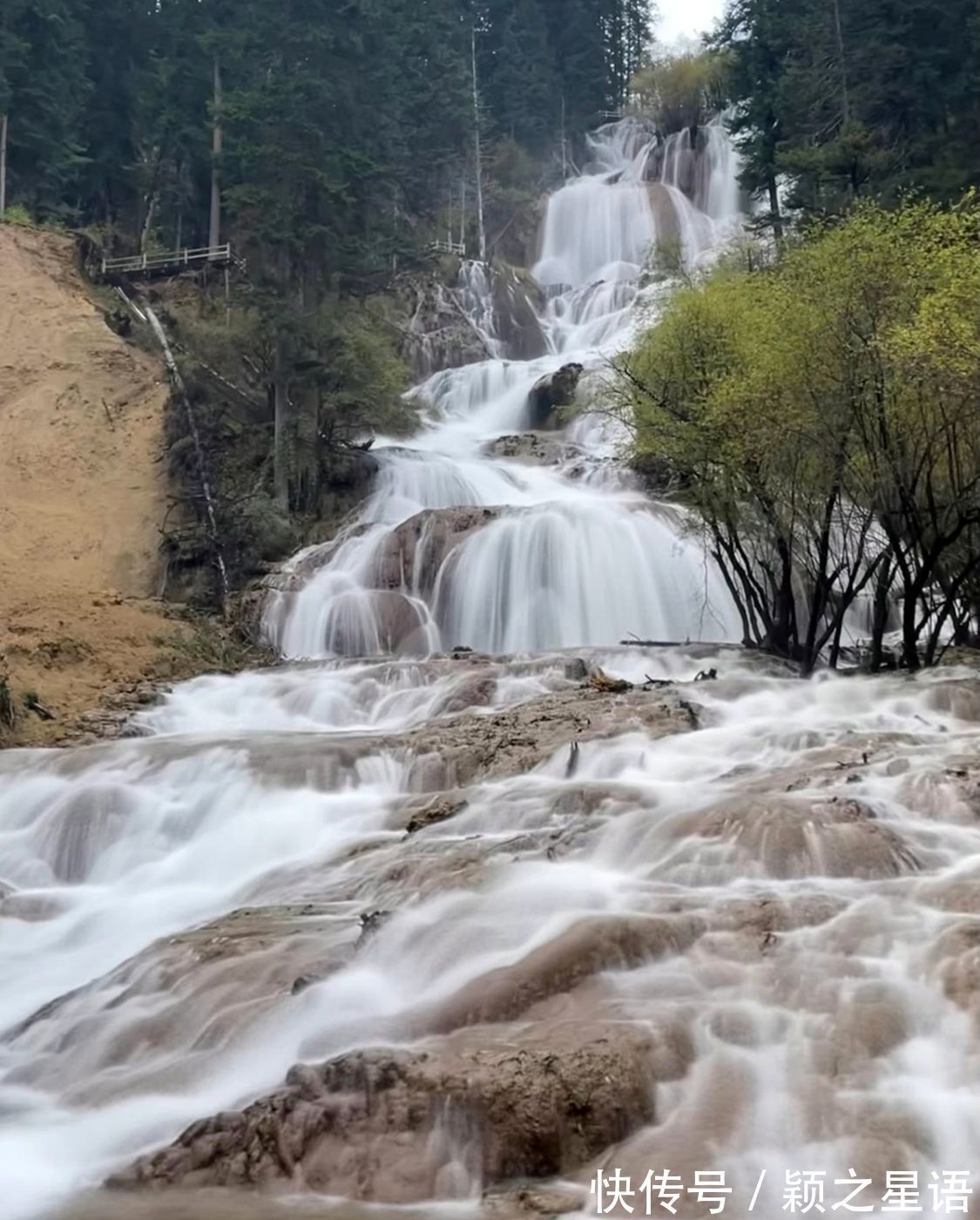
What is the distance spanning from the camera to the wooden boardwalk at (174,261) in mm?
34875

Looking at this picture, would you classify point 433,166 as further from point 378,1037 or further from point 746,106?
point 378,1037

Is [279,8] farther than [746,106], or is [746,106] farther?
[746,106]

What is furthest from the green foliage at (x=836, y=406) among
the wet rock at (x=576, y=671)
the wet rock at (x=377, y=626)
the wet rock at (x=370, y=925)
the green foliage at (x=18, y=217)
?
the green foliage at (x=18, y=217)

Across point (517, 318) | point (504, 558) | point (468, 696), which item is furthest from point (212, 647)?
point (517, 318)

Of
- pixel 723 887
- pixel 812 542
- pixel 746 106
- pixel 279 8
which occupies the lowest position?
pixel 723 887

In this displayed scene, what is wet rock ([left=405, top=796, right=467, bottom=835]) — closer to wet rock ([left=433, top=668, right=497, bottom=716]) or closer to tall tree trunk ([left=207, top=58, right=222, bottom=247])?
wet rock ([left=433, top=668, right=497, bottom=716])

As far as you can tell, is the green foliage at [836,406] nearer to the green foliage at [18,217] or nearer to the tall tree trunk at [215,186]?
the green foliage at [18,217]

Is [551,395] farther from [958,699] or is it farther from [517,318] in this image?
[958,699]

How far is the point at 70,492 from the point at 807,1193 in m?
23.5

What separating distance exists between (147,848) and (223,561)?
42.8 feet

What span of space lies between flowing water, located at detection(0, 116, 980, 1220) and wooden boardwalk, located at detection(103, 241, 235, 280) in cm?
2400

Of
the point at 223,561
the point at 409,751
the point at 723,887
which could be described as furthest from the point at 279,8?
the point at 723,887

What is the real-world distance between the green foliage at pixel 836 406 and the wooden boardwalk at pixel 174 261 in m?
23.8

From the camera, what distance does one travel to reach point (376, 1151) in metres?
4.64
